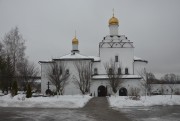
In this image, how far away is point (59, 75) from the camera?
32.2 meters

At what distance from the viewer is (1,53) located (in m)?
33.2

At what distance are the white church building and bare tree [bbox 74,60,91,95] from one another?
70 centimetres

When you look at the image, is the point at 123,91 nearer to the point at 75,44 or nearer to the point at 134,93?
the point at 134,93

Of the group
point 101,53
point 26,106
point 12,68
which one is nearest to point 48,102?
point 26,106

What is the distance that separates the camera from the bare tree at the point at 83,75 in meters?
32.8

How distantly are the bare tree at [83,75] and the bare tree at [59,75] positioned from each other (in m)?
2.03

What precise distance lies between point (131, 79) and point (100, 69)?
556 cm

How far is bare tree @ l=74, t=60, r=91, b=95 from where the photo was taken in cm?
3278

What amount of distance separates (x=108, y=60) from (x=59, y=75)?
984 cm

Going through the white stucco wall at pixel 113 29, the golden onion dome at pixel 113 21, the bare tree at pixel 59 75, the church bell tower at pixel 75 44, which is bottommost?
the bare tree at pixel 59 75

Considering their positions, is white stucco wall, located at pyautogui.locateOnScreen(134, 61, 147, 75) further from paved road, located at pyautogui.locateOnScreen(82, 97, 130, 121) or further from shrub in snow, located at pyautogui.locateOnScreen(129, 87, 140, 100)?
paved road, located at pyautogui.locateOnScreen(82, 97, 130, 121)

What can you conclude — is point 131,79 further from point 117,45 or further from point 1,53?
point 1,53

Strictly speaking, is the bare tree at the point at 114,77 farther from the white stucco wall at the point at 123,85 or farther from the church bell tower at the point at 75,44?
the church bell tower at the point at 75,44

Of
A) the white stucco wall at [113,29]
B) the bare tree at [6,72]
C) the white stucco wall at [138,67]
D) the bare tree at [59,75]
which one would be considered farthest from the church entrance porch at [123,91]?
the bare tree at [6,72]
